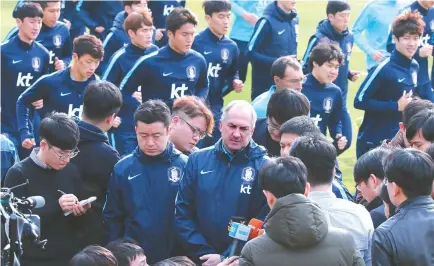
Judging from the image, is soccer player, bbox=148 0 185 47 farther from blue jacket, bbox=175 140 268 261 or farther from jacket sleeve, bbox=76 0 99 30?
blue jacket, bbox=175 140 268 261

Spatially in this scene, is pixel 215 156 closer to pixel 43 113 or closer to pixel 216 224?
pixel 216 224

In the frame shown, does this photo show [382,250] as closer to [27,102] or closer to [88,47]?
[88,47]

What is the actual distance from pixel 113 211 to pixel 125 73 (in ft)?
12.2

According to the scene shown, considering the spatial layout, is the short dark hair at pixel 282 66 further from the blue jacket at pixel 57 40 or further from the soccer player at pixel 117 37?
the blue jacket at pixel 57 40

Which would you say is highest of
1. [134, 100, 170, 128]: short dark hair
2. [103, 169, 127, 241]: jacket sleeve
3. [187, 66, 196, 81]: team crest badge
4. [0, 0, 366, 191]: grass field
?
[134, 100, 170, 128]: short dark hair

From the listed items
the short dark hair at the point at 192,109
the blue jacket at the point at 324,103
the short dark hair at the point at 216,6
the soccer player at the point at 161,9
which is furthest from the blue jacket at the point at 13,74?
the soccer player at the point at 161,9

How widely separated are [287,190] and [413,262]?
798mm

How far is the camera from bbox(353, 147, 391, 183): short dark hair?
587 cm

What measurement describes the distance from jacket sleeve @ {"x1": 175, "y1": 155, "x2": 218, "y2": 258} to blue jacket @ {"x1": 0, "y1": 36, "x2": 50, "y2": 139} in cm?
441

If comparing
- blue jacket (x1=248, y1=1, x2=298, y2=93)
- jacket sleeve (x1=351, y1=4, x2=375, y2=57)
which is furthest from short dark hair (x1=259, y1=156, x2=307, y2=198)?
Answer: jacket sleeve (x1=351, y1=4, x2=375, y2=57)

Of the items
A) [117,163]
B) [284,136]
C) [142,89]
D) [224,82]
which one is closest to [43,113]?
[142,89]

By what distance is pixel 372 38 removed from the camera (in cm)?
1285

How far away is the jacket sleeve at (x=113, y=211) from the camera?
6.12 m

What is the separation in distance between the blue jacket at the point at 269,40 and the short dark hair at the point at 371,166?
A: 5362 millimetres
